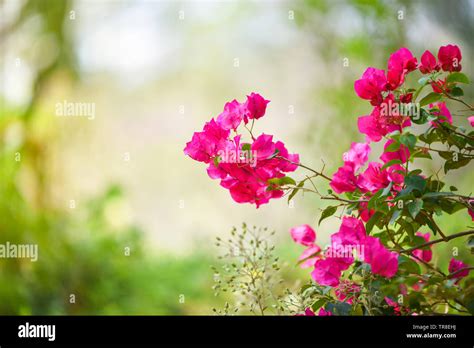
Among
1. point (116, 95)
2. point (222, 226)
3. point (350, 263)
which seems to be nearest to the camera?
point (350, 263)

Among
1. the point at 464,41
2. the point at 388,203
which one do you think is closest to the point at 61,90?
the point at 464,41

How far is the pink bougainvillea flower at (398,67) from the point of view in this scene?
823 mm

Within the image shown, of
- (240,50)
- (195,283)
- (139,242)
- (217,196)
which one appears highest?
(240,50)

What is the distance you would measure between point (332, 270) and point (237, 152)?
195 mm

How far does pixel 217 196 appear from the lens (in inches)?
152

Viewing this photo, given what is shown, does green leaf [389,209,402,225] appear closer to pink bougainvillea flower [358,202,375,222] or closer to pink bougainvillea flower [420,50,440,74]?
pink bougainvillea flower [358,202,375,222]

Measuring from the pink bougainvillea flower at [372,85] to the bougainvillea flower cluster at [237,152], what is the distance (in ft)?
0.43

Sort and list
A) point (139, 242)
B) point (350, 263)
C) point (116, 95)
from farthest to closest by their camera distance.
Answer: point (116, 95)
point (139, 242)
point (350, 263)

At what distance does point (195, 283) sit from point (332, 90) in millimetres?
1351

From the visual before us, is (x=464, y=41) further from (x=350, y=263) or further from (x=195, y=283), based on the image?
(x=350, y=263)

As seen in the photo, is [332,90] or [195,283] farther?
[332,90]

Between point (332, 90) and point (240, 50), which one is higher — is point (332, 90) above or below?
below

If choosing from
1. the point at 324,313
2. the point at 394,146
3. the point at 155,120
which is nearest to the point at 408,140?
the point at 394,146

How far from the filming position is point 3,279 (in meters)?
2.77
